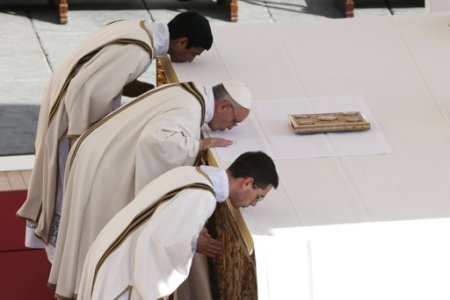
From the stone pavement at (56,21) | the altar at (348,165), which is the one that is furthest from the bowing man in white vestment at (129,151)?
the stone pavement at (56,21)

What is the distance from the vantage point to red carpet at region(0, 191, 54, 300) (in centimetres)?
647

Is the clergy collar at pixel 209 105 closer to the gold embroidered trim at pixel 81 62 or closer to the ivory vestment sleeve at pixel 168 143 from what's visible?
the ivory vestment sleeve at pixel 168 143

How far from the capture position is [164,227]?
4828mm

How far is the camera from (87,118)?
618cm

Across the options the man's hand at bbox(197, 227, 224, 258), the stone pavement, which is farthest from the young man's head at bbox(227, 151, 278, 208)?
the stone pavement

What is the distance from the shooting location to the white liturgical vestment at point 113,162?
5.52 m

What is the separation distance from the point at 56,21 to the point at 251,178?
514cm

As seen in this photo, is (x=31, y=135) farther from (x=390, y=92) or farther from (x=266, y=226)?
(x=266, y=226)

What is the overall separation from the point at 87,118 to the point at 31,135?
2.22m

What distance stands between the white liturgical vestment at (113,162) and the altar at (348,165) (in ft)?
0.71


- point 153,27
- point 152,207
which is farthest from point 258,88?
point 152,207

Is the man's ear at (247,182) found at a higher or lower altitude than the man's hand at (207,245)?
higher

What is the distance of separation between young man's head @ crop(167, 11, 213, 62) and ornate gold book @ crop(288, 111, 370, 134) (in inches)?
25.7

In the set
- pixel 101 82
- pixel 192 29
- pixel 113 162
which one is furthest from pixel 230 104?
pixel 101 82
